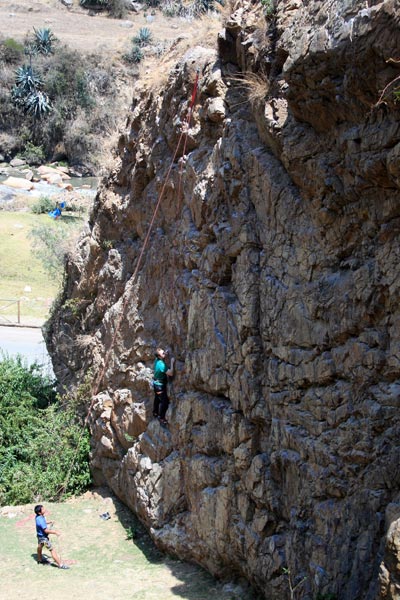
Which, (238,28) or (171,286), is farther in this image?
(171,286)

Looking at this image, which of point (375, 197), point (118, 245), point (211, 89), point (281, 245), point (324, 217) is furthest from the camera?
point (118, 245)

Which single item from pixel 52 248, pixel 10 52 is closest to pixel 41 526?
pixel 52 248

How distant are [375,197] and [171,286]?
Result: 5.52 metres

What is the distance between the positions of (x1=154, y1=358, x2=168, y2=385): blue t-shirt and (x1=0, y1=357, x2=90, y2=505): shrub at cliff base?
4.25 m

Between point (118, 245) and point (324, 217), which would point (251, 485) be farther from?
point (118, 245)

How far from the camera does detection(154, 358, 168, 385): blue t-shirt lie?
12703 millimetres

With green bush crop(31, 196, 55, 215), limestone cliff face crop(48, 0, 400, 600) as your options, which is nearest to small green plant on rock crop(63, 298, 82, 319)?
limestone cliff face crop(48, 0, 400, 600)

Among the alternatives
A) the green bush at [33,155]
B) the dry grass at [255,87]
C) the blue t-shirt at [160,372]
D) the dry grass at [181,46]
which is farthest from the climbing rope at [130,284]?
the green bush at [33,155]

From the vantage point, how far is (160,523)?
1267 centimetres

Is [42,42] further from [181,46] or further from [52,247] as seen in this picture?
[181,46]

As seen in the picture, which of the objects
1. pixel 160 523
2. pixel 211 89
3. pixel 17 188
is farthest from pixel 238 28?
pixel 17 188

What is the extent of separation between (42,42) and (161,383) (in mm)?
53560

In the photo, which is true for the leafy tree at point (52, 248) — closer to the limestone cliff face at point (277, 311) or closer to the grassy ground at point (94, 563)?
the grassy ground at point (94, 563)

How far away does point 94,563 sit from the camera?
12.8 m
